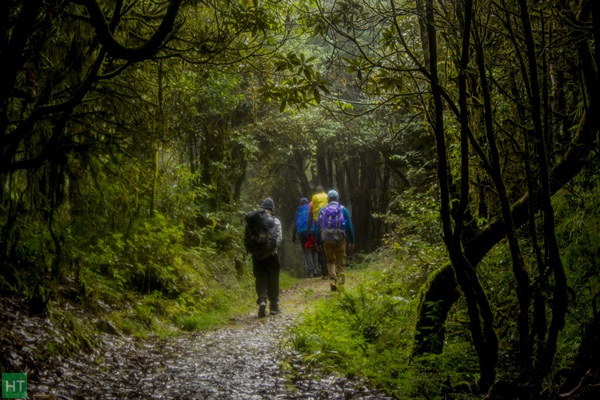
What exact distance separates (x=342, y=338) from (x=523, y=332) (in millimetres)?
3064

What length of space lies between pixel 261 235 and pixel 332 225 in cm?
262

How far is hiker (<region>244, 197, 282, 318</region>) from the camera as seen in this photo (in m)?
9.80

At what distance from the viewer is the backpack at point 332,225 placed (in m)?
11.9

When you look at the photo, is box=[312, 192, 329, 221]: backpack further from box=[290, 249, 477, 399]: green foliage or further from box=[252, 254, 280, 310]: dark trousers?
box=[290, 249, 477, 399]: green foliage

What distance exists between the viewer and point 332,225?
1194 cm

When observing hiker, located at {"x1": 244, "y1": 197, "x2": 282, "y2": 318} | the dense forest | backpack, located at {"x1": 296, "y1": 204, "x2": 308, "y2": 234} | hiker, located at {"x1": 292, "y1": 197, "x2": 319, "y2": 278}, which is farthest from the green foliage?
backpack, located at {"x1": 296, "y1": 204, "x2": 308, "y2": 234}

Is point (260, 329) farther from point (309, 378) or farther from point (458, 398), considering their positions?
point (458, 398)

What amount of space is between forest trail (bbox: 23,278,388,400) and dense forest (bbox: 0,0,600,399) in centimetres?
58

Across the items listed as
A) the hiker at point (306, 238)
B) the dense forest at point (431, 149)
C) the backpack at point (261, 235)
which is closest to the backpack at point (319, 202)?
the hiker at point (306, 238)

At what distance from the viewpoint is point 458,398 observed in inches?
149

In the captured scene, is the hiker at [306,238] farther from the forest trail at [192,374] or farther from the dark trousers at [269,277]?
the forest trail at [192,374]

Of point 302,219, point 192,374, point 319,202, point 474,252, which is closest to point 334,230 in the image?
point 319,202

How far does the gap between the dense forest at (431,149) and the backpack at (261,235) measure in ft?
4.85

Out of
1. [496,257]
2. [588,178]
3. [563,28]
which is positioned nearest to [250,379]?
[496,257]
